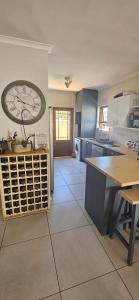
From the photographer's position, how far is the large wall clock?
217cm

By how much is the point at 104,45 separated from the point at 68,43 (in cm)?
52

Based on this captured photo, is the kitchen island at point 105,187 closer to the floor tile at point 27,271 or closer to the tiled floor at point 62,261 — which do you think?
the tiled floor at point 62,261

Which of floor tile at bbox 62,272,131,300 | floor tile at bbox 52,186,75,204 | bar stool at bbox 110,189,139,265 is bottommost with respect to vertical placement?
floor tile at bbox 62,272,131,300

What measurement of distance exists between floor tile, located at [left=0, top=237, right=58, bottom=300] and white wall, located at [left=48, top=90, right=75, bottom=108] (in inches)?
179

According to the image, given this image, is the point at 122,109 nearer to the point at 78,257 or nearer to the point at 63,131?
the point at 63,131

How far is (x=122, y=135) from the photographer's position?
404 centimetres

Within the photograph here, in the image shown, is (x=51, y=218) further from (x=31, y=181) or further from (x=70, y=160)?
(x=70, y=160)

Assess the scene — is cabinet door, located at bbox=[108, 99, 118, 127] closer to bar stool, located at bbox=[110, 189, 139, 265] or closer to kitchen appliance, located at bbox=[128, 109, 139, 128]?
kitchen appliance, located at bbox=[128, 109, 139, 128]

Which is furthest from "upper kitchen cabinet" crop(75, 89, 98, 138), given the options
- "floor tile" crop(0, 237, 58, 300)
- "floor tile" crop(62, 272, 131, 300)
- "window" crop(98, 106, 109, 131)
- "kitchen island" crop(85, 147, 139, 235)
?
"floor tile" crop(62, 272, 131, 300)

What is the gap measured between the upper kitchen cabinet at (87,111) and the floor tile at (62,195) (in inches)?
100

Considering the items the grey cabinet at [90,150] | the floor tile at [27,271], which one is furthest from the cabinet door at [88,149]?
the floor tile at [27,271]

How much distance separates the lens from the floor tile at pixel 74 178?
3590 millimetres

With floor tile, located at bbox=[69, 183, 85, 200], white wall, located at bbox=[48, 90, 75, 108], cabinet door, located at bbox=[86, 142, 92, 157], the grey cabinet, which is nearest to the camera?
floor tile, located at bbox=[69, 183, 85, 200]

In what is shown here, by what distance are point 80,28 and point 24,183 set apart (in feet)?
7.04
